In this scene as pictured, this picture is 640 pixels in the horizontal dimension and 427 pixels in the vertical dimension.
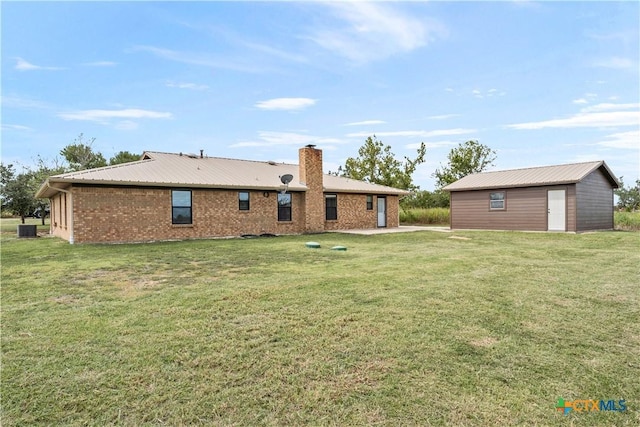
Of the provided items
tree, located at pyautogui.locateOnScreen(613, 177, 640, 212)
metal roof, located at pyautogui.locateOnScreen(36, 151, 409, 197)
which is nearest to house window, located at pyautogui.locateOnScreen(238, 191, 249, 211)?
metal roof, located at pyautogui.locateOnScreen(36, 151, 409, 197)

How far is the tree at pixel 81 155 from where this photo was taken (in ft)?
105

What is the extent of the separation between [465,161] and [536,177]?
61.5ft

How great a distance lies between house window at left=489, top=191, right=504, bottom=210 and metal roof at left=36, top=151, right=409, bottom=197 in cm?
508

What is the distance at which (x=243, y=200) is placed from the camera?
16.8 meters

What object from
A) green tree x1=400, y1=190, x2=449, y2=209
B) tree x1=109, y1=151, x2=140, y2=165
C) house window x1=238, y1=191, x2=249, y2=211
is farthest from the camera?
green tree x1=400, y1=190, x2=449, y2=209

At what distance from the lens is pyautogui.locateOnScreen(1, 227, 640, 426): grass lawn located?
2465 millimetres

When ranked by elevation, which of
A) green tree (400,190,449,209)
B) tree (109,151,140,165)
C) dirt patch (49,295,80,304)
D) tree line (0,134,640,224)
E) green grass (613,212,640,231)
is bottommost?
dirt patch (49,295,80,304)

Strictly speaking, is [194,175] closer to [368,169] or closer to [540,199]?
[540,199]

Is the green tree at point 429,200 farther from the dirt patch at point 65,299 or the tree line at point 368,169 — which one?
the dirt patch at point 65,299

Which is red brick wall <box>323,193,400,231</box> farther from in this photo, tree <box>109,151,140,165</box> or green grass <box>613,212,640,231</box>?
tree <box>109,151,140,165</box>

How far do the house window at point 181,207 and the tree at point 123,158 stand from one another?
2428cm

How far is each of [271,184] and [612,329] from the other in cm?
1458

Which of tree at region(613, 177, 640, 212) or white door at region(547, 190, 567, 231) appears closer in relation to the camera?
white door at region(547, 190, 567, 231)

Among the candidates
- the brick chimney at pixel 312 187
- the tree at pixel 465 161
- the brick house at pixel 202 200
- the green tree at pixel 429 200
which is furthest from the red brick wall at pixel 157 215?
the tree at pixel 465 161
